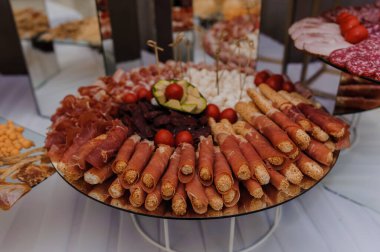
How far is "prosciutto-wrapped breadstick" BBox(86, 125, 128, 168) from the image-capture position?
1594mm

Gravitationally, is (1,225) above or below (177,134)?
below

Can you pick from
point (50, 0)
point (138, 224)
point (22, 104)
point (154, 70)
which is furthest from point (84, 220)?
point (50, 0)

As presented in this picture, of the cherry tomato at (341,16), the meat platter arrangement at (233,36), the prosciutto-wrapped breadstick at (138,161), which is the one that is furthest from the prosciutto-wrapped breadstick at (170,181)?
the meat platter arrangement at (233,36)

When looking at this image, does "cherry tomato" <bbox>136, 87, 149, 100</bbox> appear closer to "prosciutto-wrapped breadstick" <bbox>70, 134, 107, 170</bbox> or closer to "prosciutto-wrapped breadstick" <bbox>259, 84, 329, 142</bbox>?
"prosciutto-wrapped breadstick" <bbox>70, 134, 107, 170</bbox>

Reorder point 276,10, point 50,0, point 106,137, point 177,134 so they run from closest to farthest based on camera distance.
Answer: point 106,137, point 177,134, point 276,10, point 50,0

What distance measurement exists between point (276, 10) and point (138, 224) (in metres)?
2.76

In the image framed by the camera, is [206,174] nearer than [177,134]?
Yes

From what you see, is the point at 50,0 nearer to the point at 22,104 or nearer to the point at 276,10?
the point at 22,104

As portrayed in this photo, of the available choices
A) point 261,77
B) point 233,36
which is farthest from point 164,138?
point 233,36

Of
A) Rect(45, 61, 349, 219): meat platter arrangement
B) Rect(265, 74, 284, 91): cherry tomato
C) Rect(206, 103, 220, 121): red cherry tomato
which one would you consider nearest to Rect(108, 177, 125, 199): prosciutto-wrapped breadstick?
Rect(45, 61, 349, 219): meat platter arrangement

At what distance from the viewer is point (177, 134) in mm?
1840

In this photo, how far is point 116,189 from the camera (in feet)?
5.03

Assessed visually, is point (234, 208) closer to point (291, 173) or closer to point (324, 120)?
point (291, 173)

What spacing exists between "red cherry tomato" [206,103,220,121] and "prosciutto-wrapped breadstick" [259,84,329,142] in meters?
0.30
